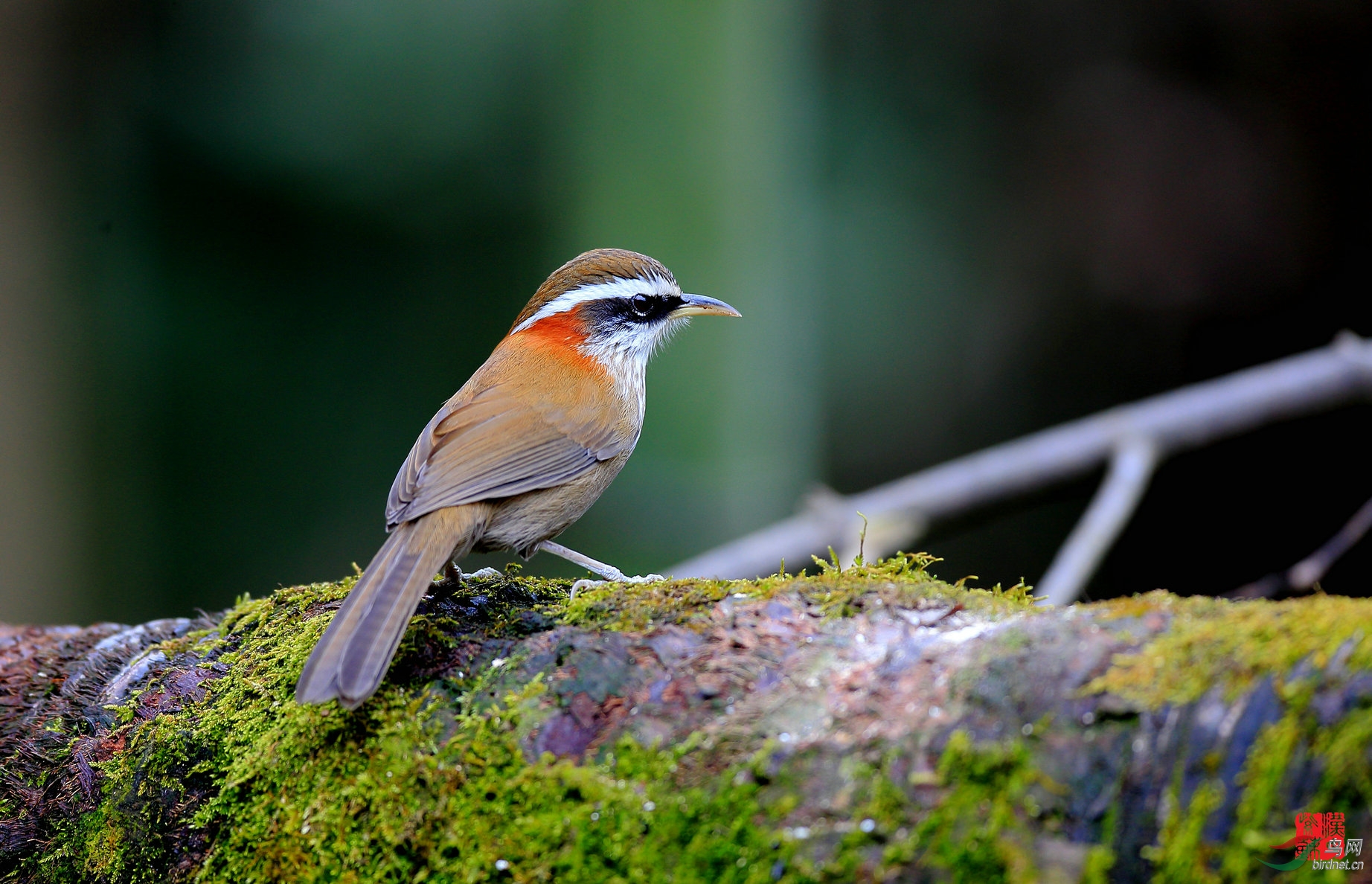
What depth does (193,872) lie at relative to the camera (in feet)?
7.00

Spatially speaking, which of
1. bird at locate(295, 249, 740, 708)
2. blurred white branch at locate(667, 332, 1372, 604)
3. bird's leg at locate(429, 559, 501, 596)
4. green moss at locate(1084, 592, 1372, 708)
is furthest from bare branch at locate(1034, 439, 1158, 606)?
green moss at locate(1084, 592, 1372, 708)

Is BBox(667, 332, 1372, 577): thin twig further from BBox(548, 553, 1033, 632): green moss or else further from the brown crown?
BBox(548, 553, 1033, 632): green moss

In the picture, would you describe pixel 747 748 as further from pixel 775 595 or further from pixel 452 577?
pixel 452 577

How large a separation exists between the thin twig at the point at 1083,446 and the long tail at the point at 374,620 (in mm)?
2227

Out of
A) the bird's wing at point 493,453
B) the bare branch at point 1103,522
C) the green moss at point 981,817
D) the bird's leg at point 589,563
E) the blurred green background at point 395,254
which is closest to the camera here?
the green moss at point 981,817

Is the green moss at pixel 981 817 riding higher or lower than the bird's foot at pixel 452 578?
higher

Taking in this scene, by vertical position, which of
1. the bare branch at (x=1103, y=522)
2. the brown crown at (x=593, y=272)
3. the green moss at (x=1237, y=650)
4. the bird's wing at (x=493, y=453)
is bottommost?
the bare branch at (x=1103, y=522)

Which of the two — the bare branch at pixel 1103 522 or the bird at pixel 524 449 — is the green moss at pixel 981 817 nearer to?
the bird at pixel 524 449

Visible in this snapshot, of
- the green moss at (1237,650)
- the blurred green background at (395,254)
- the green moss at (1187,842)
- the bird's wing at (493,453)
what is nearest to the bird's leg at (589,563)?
the bird's wing at (493,453)

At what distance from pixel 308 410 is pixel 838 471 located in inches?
177

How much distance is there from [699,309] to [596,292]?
471 mm

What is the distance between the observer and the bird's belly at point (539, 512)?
308cm

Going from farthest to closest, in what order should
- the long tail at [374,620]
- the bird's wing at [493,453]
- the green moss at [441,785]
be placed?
the bird's wing at [493,453] < the long tail at [374,620] < the green moss at [441,785]

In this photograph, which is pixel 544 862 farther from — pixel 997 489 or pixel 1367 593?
pixel 1367 593
